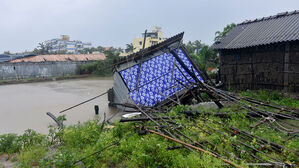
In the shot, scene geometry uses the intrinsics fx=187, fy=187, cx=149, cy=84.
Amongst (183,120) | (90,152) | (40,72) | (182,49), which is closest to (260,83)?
(182,49)

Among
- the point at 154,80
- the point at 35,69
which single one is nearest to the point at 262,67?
the point at 154,80

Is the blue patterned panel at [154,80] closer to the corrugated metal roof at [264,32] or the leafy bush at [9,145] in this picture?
the corrugated metal roof at [264,32]

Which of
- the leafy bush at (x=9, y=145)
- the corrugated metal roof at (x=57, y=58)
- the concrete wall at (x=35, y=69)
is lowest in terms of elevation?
the leafy bush at (x=9, y=145)

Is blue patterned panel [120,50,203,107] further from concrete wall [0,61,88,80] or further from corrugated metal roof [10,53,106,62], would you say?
corrugated metal roof [10,53,106,62]

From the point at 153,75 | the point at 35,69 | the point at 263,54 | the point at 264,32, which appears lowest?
the point at 153,75

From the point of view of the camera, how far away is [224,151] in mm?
4027

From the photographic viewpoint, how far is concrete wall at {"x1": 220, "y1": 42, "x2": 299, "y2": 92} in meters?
8.18

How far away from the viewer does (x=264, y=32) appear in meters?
9.42

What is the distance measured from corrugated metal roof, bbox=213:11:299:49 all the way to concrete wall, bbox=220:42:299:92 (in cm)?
39

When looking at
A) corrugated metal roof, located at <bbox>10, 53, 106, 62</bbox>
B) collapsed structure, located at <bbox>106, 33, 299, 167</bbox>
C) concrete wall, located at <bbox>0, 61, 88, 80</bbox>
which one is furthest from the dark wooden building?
corrugated metal roof, located at <bbox>10, 53, 106, 62</bbox>

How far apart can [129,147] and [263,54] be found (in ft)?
26.7

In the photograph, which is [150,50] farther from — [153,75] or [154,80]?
[154,80]

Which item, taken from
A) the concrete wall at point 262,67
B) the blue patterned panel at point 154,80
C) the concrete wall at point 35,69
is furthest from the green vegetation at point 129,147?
the concrete wall at point 35,69

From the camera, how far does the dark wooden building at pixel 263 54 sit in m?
8.18
